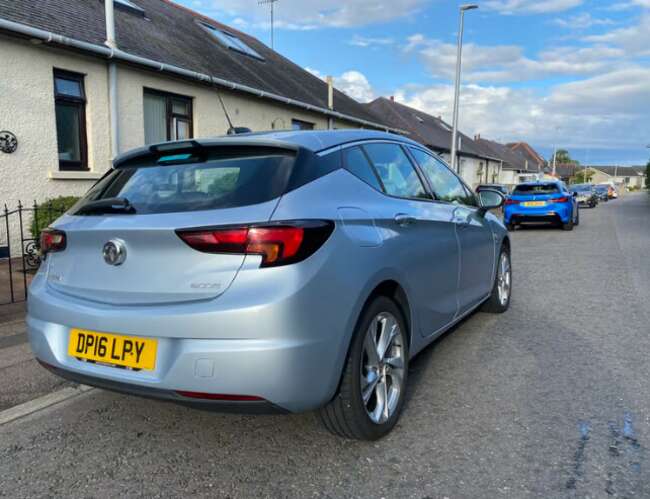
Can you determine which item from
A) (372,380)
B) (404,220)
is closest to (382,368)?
(372,380)

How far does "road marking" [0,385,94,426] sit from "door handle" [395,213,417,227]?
2337 millimetres

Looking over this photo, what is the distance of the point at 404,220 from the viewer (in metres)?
3.18

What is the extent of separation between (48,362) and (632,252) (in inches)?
432

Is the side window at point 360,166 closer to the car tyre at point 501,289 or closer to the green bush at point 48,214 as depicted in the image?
the car tyre at point 501,289

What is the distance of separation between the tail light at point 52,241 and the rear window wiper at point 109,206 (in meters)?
A: 0.16

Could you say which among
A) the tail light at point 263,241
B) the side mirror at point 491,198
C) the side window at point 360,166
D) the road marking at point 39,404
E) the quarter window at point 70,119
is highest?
the quarter window at point 70,119

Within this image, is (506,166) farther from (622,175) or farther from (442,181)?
(622,175)

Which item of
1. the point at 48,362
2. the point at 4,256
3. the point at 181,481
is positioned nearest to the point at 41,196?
the point at 4,256

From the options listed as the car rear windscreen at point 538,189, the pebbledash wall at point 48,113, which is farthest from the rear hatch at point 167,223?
the car rear windscreen at point 538,189

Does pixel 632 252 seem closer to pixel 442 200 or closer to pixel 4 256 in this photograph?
pixel 442 200

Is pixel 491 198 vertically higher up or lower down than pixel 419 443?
higher up

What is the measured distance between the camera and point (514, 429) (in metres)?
3.04

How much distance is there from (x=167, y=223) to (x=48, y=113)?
7.56m

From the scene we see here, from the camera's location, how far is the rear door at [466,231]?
4.09 m
